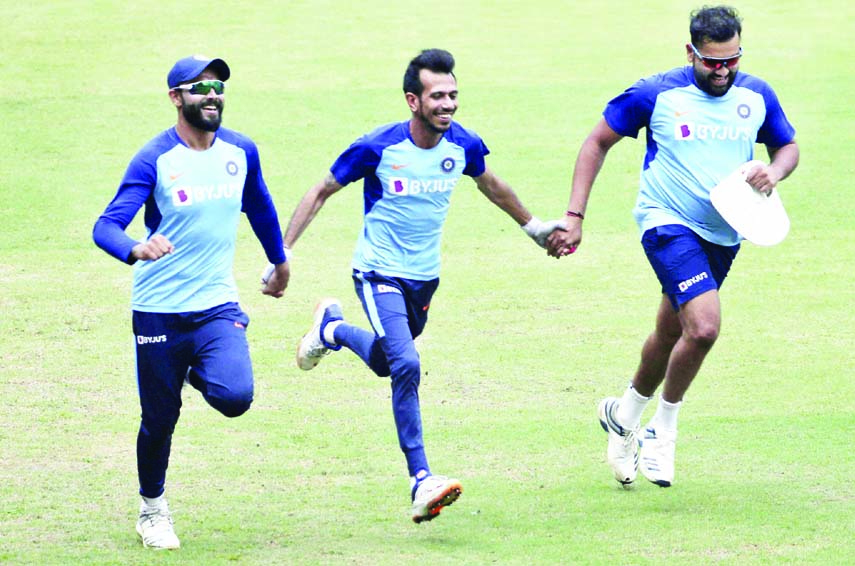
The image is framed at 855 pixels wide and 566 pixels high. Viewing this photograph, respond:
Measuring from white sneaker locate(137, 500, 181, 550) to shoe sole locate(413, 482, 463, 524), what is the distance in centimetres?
124

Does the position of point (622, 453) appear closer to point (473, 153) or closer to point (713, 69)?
point (473, 153)

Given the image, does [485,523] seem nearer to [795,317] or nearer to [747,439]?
[747,439]

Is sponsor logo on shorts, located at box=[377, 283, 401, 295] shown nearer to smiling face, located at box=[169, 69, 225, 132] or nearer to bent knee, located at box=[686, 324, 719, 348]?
smiling face, located at box=[169, 69, 225, 132]

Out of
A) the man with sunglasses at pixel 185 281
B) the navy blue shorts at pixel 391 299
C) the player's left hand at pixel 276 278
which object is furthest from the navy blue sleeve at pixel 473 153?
→ the man with sunglasses at pixel 185 281

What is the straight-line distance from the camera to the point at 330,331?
368 inches

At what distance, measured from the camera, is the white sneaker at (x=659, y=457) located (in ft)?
27.8

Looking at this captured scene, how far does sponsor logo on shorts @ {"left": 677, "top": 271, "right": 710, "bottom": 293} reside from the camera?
821 centimetres

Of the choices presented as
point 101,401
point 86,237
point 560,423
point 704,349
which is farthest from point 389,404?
point 86,237

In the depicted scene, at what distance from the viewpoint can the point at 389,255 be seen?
841cm

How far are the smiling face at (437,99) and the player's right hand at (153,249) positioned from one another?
6.20 feet

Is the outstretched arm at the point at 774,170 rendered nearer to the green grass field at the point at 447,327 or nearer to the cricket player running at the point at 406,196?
the cricket player running at the point at 406,196

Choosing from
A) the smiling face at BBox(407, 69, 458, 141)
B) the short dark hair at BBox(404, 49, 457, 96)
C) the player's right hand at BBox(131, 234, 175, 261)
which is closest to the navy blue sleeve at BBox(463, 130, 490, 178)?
the smiling face at BBox(407, 69, 458, 141)

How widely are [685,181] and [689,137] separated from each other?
0.82 feet

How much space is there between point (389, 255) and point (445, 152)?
661 millimetres
